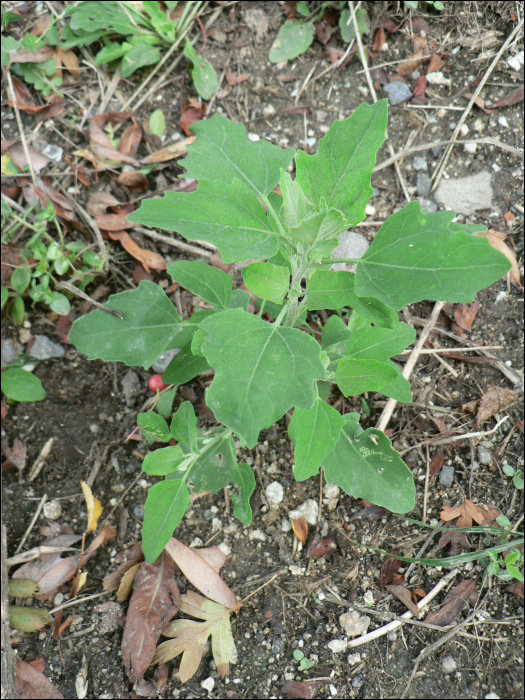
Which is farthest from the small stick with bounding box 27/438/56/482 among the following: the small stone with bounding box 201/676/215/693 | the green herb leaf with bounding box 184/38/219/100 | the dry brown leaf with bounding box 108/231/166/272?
the green herb leaf with bounding box 184/38/219/100

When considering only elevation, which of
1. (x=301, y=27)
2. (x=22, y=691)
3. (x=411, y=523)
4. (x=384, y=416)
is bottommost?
(x=22, y=691)

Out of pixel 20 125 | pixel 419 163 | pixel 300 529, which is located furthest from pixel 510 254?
pixel 20 125

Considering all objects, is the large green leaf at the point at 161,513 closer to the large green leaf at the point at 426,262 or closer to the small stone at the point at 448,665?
the large green leaf at the point at 426,262

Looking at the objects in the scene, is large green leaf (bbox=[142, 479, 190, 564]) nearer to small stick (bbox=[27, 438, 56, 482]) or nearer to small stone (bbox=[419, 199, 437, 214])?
small stick (bbox=[27, 438, 56, 482])

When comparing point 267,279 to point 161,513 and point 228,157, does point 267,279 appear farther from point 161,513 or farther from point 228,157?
point 161,513

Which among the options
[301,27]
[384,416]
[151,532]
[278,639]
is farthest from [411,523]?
[301,27]

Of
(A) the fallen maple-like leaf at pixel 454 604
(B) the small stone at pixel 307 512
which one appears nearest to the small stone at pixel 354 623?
(A) the fallen maple-like leaf at pixel 454 604

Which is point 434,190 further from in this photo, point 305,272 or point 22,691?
point 22,691
